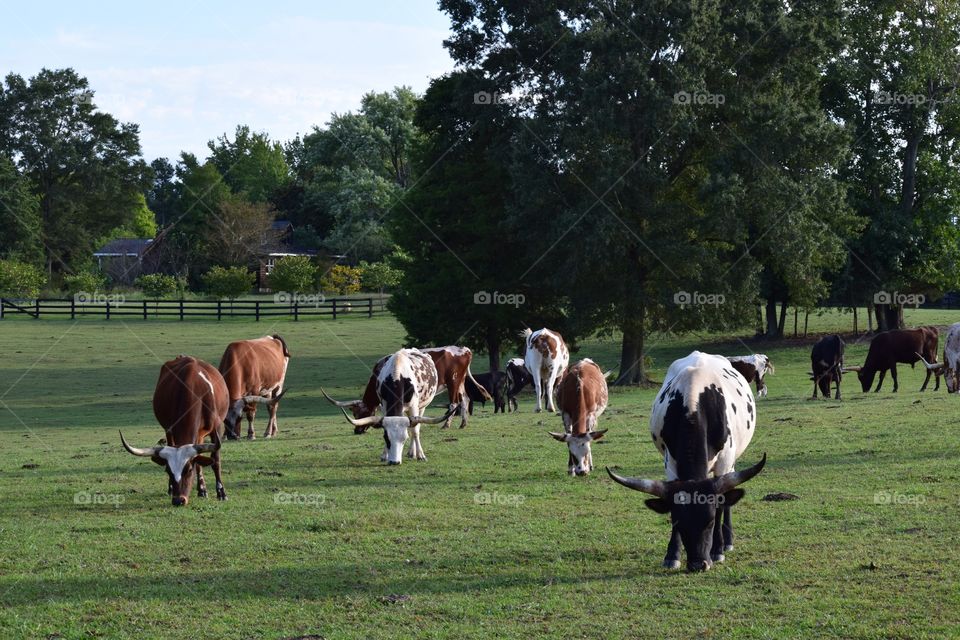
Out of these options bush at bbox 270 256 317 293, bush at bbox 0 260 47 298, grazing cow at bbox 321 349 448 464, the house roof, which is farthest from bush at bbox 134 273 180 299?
grazing cow at bbox 321 349 448 464

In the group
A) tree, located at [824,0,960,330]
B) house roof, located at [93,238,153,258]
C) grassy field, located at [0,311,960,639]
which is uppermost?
tree, located at [824,0,960,330]

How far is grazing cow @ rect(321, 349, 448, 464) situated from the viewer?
16531 mm

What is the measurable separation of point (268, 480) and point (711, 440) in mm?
7751

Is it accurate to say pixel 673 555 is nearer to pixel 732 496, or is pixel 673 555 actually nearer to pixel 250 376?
pixel 732 496

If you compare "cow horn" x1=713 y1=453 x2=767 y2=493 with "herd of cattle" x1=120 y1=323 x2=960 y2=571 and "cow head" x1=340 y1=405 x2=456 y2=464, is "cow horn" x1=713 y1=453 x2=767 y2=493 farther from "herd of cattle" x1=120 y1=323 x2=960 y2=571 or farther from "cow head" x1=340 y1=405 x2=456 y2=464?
"cow head" x1=340 y1=405 x2=456 y2=464

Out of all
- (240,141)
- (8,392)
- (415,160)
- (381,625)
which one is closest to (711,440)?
(381,625)

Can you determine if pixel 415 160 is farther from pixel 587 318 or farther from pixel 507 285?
→ pixel 587 318

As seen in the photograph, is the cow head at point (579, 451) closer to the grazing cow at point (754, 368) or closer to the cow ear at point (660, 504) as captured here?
the cow ear at point (660, 504)

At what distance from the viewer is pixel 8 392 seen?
33781mm

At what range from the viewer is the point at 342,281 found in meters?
74.2

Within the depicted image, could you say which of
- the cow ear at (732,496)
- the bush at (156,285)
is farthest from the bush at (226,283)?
the cow ear at (732,496)

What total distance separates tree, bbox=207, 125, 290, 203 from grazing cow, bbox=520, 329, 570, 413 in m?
74.0

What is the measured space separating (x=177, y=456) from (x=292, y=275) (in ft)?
181

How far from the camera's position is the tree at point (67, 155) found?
281 feet
